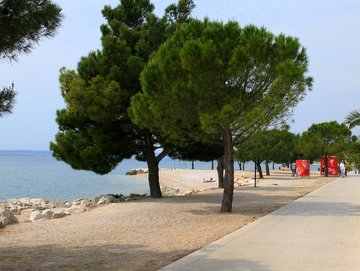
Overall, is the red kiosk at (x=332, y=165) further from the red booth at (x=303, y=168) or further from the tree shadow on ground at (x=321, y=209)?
the tree shadow on ground at (x=321, y=209)

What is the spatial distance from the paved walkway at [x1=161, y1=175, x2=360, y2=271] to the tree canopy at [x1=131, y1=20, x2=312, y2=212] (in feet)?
11.0

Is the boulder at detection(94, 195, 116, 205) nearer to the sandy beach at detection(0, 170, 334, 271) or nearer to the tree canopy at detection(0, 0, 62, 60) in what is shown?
the sandy beach at detection(0, 170, 334, 271)

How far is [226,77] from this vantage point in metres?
15.0

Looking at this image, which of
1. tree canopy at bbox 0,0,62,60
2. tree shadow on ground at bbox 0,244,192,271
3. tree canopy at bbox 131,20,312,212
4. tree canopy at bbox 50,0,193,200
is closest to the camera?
tree canopy at bbox 0,0,62,60

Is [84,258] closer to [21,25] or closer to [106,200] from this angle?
[21,25]

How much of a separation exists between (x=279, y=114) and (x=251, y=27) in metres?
2.95

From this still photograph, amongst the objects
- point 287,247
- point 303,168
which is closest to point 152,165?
point 287,247

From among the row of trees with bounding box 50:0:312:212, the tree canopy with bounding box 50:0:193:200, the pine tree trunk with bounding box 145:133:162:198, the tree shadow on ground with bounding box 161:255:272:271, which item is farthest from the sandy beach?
the pine tree trunk with bounding box 145:133:162:198

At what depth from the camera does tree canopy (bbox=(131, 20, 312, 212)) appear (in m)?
14.5

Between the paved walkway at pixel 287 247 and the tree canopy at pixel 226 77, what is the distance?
3.35 metres

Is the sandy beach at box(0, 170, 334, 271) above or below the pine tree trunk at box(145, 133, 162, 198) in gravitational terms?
below

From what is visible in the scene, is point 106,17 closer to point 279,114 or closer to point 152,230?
point 279,114

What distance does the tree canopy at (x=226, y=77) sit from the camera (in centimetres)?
1446

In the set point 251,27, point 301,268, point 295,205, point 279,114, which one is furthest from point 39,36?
point 295,205
